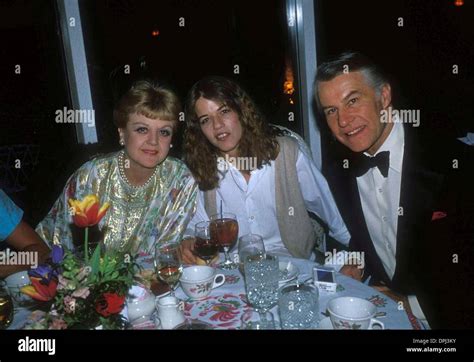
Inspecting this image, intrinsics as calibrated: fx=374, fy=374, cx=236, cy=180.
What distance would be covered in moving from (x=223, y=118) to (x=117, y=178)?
2.17 feet

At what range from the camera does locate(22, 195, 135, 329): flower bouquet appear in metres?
0.90

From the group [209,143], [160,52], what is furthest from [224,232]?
[160,52]

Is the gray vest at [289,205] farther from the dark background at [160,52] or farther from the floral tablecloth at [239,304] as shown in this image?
the dark background at [160,52]

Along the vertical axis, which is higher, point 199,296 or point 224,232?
point 224,232

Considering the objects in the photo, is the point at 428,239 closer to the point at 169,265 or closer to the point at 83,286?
the point at 169,265

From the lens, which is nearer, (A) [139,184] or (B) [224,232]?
(B) [224,232]

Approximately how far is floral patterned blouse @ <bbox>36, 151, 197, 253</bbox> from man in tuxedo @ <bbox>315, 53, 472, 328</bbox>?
78 cm

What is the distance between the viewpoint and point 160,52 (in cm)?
321

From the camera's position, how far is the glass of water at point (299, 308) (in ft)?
3.29

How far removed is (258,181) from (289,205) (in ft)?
0.70

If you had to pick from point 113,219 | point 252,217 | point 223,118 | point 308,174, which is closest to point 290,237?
point 252,217

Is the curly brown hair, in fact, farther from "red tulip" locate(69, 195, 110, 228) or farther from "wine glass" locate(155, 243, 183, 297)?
"red tulip" locate(69, 195, 110, 228)

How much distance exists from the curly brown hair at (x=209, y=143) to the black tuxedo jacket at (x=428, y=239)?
66 cm

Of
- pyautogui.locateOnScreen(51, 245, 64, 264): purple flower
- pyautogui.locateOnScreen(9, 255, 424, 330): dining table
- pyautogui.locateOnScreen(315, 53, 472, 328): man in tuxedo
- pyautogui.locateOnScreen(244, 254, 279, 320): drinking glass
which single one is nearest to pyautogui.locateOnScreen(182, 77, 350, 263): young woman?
pyautogui.locateOnScreen(315, 53, 472, 328): man in tuxedo
